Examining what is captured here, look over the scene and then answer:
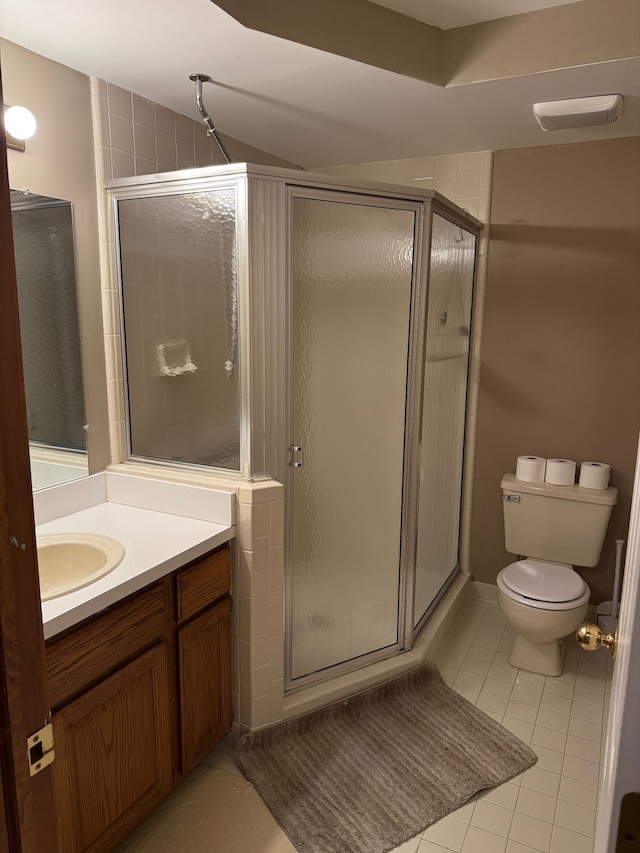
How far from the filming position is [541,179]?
2.78m

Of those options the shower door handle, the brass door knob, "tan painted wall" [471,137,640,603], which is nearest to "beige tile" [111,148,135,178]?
the shower door handle

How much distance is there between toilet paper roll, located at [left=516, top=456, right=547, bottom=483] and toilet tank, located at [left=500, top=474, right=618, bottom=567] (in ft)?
0.09

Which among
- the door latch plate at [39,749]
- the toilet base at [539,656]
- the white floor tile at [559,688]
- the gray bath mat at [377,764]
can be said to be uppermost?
the door latch plate at [39,749]

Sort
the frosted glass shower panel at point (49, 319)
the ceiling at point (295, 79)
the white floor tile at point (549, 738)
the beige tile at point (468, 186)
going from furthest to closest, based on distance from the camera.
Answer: the beige tile at point (468, 186), the white floor tile at point (549, 738), the frosted glass shower panel at point (49, 319), the ceiling at point (295, 79)

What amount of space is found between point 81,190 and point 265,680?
68.0 inches

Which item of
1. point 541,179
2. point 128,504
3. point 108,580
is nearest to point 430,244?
point 541,179

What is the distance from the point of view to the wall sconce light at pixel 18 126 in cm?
168

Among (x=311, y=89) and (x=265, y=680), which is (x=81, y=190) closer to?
(x=311, y=89)

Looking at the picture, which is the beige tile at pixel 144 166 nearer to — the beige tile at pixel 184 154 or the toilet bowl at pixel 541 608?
the beige tile at pixel 184 154

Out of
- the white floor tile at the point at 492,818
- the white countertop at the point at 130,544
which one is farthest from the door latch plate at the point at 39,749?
the white floor tile at the point at 492,818

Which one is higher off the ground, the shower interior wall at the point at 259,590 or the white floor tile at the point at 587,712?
the shower interior wall at the point at 259,590

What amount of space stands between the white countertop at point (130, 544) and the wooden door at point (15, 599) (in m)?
0.61

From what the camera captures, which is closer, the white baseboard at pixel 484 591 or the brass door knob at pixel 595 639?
the brass door knob at pixel 595 639

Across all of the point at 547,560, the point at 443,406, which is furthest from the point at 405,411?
the point at 547,560
